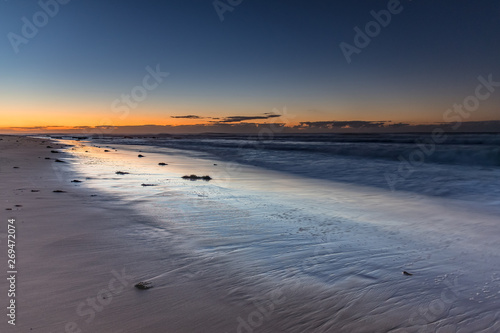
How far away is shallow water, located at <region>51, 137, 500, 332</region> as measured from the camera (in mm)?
2543

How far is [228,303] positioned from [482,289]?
232cm

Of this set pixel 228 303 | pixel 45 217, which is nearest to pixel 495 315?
pixel 228 303

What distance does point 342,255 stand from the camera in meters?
3.70

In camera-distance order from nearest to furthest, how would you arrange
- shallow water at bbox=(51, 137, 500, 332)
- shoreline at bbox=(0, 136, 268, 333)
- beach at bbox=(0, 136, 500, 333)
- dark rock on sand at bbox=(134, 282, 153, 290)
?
shoreline at bbox=(0, 136, 268, 333)
beach at bbox=(0, 136, 500, 333)
shallow water at bbox=(51, 137, 500, 332)
dark rock on sand at bbox=(134, 282, 153, 290)

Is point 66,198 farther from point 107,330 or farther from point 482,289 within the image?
point 482,289

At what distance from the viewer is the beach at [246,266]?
2.39 meters

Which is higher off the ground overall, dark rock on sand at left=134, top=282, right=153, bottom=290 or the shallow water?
dark rock on sand at left=134, top=282, right=153, bottom=290

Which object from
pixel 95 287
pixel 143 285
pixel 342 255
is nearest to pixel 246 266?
pixel 143 285

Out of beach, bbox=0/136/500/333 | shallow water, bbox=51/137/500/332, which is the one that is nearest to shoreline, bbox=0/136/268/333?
beach, bbox=0/136/500/333

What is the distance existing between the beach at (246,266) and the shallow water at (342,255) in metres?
0.02

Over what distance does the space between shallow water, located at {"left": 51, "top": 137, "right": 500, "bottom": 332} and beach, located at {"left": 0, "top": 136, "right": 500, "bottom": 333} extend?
0.05 feet

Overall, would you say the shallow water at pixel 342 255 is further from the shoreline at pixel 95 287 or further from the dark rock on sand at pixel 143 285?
the shoreline at pixel 95 287

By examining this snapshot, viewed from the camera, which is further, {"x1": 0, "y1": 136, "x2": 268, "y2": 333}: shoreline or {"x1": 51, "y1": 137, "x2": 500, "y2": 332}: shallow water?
{"x1": 51, "y1": 137, "x2": 500, "y2": 332}: shallow water

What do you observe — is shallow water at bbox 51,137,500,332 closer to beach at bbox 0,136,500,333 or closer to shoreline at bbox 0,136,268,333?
beach at bbox 0,136,500,333
